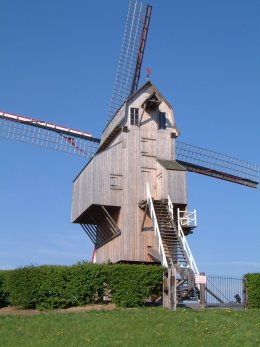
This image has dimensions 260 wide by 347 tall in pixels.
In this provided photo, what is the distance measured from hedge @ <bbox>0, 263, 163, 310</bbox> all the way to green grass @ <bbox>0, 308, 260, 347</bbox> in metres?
2.66

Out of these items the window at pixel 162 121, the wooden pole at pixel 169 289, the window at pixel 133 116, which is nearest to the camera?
the wooden pole at pixel 169 289

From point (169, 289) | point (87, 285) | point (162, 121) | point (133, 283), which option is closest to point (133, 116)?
point (162, 121)

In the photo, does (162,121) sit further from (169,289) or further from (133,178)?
(169,289)

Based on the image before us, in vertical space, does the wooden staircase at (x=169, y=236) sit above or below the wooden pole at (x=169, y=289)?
above

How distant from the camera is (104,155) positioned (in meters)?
31.4

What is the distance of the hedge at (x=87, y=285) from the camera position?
23984mm

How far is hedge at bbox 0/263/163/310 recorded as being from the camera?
2398cm

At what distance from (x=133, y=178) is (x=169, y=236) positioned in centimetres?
413

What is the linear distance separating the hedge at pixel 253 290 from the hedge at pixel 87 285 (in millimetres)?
4415

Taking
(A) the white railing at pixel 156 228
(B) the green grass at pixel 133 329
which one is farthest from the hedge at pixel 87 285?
(B) the green grass at pixel 133 329

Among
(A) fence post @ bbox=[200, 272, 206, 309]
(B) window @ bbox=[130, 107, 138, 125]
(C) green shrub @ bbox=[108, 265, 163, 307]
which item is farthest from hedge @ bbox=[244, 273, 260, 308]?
(B) window @ bbox=[130, 107, 138, 125]

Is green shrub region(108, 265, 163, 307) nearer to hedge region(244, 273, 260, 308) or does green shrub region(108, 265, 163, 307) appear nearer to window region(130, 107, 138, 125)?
hedge region(244, 273, 260, 308)

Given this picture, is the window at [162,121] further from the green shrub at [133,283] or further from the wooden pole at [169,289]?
the wooden pole at [169,289]

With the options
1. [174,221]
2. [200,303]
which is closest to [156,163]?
[174,221]
